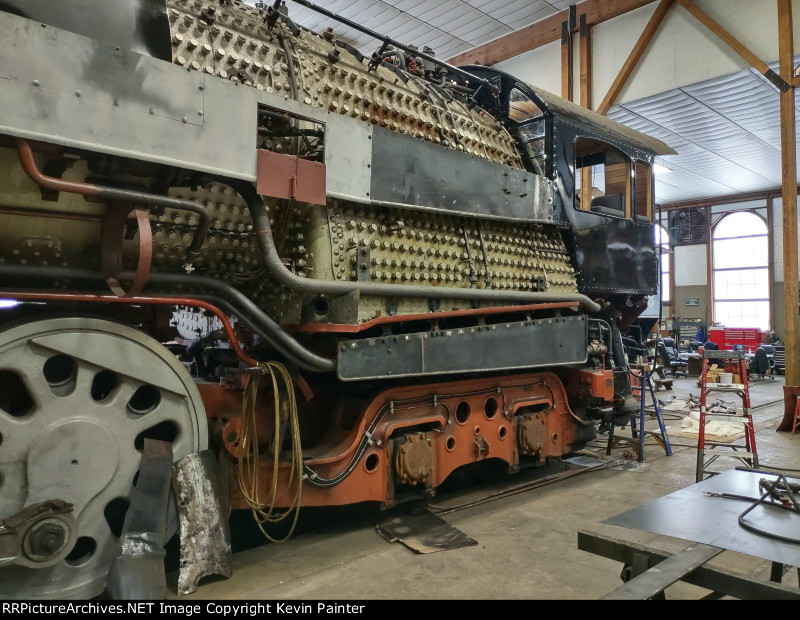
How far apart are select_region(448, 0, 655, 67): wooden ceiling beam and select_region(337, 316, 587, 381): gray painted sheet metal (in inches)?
279

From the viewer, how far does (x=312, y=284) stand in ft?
9.45

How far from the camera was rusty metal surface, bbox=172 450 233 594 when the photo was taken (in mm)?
2564

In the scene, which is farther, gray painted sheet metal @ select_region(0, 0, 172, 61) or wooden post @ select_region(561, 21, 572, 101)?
wooden post @ select_region(561, 21, 572, 101)

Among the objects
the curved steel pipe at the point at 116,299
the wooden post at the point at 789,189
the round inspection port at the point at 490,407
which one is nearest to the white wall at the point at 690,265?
the wooden post at the point at 789,189

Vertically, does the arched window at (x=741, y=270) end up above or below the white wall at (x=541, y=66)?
below

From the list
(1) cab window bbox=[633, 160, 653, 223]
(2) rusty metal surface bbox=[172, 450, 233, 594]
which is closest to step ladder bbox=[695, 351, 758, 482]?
(1) cab window bbox=[633, 160, 653, 223]

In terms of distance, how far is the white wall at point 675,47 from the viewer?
7945mm

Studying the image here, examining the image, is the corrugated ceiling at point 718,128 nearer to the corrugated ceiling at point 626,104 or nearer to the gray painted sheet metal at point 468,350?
the corrugated ceiling at point 626,104

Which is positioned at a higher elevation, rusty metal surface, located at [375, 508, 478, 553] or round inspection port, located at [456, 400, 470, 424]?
round inspection port, located at [456, 400, 470, 424]

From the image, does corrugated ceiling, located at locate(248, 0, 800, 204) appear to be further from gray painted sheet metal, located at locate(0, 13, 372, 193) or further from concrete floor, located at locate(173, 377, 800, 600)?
concrete floor, located at locate(173, 377, 800, 600)

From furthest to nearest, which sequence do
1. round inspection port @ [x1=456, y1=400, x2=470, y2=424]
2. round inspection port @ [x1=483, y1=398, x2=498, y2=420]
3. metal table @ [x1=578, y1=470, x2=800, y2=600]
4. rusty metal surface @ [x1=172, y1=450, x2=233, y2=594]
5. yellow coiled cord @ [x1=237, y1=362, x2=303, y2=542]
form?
round inspection port @ [x1=483, y1=398, x2=498, y2=420]
round inspection port @ [x1=456, y1=400, x2=470, y2=424]
yellow coiled cord @ [x1=237, y1=362, x2=303, y2=542]
rusty metal surface @ [x1=172, y1=450, x2=233, y2=594]
metal table @ [x1=578, y1=470, x2=800, y2=600]

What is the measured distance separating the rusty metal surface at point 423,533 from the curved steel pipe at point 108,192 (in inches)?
78.7

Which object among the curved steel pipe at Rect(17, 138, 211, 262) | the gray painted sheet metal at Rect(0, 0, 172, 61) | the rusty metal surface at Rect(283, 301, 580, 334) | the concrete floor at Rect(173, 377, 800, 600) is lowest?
the concrete floor at Rect(173, 377, 800, 600)
